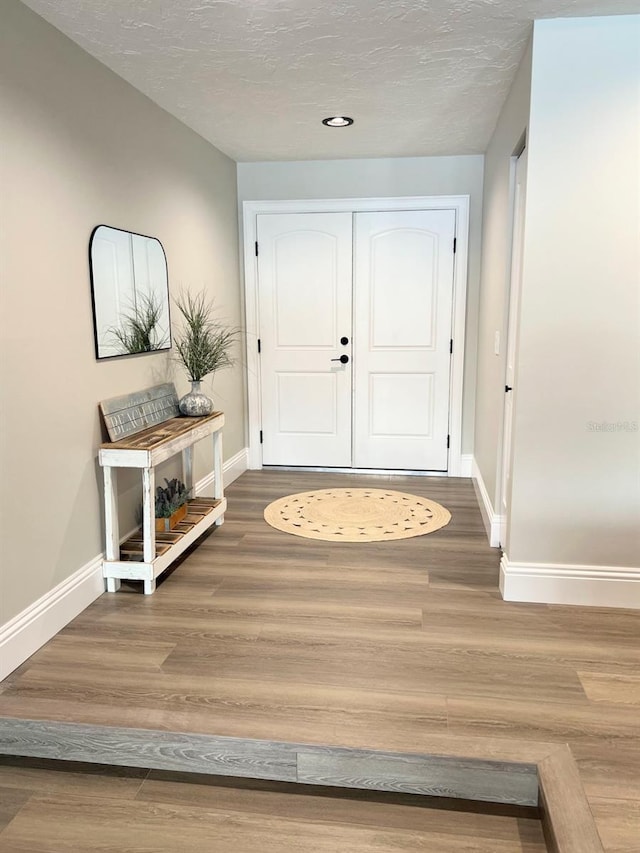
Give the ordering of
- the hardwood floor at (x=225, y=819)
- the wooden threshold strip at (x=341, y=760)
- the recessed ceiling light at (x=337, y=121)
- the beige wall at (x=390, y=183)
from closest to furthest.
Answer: the hardwood floor at (x=225, y=819) < the wooden threshold strip at (x=341, y=760) < the recessed ceiling light at (x=337, y=121) < the beige wall at (x=390, y=183)

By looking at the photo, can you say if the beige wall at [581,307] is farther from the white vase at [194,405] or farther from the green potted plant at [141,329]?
the green potted plant at [141,329]

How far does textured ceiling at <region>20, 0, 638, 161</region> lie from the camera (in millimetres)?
2422

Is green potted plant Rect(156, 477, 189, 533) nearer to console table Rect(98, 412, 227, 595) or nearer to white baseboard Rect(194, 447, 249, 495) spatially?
console table Rect(98, 412, 227, 595)

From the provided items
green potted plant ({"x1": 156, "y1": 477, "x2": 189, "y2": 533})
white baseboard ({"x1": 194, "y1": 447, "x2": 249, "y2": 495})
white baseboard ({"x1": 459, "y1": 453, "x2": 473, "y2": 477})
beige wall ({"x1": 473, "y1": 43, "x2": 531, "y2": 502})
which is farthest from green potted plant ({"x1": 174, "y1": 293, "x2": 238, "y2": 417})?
white baseboard ({"x1": 459, "y1": 453, "x2": 473, "y2": 477})

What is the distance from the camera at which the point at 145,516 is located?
9.75 feet

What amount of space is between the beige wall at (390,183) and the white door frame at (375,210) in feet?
0.14

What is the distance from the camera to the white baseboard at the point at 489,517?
3594 mm

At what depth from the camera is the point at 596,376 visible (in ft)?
9.05

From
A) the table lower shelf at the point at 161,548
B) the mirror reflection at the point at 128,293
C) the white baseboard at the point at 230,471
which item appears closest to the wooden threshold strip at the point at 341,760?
the table lower shelf at the point at 161,548

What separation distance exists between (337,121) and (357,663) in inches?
119

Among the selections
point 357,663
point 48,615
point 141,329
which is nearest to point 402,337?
point 141,329

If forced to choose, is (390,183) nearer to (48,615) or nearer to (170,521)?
(170,521)

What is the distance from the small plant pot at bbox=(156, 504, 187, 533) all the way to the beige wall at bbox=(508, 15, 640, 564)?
172cm

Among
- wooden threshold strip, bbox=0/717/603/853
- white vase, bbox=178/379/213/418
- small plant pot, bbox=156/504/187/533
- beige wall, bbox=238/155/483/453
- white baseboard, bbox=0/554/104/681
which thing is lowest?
wooden threshold strip, bbox=0/717/603/853
